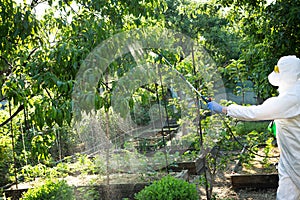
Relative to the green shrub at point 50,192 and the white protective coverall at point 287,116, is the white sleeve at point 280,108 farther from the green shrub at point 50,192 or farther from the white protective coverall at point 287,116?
the green shrub at point 50,192

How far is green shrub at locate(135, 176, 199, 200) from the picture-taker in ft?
9.48

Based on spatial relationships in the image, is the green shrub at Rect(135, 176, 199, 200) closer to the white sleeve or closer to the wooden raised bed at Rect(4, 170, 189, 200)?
the white sleeve

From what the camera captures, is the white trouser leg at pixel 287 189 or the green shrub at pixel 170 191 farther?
the green shrub at pixel 170 191

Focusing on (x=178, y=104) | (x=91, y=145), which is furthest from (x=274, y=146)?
(x=91, y=145)

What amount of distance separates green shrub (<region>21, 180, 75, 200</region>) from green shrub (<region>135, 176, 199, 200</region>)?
0.80 metres

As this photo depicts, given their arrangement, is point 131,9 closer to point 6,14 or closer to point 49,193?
point 6,14

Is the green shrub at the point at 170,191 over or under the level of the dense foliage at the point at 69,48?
under

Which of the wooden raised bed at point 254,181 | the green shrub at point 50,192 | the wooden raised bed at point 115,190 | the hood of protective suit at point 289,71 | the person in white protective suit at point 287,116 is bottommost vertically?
the wooden raised bed at point 254,181

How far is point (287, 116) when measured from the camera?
2562mm

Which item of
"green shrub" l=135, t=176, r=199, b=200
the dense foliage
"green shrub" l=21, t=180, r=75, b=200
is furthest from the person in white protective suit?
"green shrub" l=21, t=180, r=75, b=200

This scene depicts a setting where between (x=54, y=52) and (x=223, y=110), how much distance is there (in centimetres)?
138

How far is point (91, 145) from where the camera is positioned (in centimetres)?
555

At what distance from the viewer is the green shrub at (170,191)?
9.48ft

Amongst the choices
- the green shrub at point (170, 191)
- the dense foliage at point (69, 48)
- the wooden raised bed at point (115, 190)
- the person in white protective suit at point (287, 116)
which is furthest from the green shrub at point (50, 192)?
the person in white protective suit at point (287, 116)
